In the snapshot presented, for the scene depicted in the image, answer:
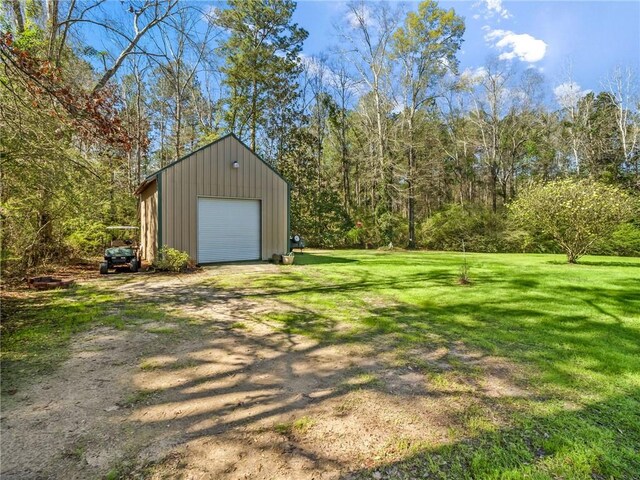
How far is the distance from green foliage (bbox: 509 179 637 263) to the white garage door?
29.9 ft

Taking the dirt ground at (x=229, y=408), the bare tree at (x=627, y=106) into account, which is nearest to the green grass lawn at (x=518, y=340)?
the dirt ground at (x=229, y=408)

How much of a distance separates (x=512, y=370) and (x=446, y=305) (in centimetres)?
239

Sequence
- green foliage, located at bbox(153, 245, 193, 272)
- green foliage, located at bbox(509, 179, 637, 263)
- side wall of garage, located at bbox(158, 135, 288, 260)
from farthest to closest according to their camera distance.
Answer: green foliage, located at bbox(509, 179, 637, 263)
side wall of garage, located at bbox(158, 135, 288, 260)
green foliage, located at bbox(153, 245, 193, 272)

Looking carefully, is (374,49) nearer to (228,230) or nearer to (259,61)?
(259,61)

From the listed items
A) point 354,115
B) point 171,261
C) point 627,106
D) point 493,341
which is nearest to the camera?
point 493,341

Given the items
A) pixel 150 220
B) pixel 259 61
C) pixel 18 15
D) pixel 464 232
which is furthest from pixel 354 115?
pixel 18 15

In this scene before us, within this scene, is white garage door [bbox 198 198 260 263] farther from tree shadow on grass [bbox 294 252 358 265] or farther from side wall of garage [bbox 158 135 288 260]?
tree shadow on grass [bbox 294 252 358 265]

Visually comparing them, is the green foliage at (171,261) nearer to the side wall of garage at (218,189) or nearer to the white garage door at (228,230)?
the side wall of garage at (218,189)

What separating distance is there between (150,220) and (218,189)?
93.8 inches

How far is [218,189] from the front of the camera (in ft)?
32.8

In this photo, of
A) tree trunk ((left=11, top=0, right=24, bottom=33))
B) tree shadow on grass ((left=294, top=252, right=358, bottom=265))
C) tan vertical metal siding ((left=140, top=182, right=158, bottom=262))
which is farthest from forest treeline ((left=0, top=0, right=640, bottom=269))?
tree shadow on grass ((left=294, top=252, right=358, bottom=265))

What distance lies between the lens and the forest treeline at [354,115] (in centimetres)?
985

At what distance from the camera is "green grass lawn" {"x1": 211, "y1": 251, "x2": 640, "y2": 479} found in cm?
187

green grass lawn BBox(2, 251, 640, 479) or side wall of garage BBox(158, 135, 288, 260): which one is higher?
side wall of garage BBox(158, 135, 288, 260)
